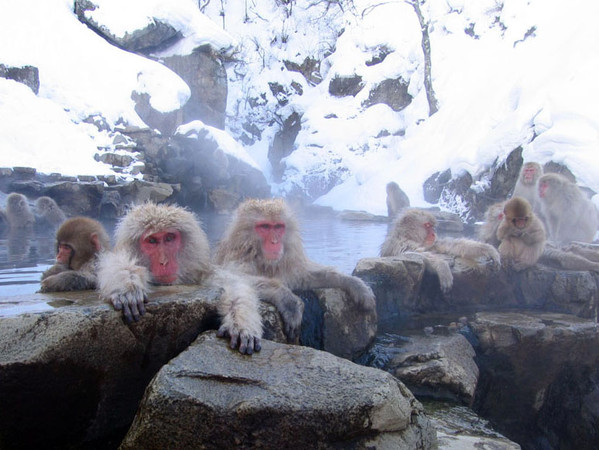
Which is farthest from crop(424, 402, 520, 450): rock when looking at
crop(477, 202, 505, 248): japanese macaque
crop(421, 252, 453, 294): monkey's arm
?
crop(477, 202, 505, 248): japanese macaque

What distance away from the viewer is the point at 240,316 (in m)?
2.11

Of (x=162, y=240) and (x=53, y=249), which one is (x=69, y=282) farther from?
(x=53, y=249)

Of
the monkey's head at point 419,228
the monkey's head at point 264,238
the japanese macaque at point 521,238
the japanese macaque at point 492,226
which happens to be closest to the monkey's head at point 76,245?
the monkey's head at point 264,238

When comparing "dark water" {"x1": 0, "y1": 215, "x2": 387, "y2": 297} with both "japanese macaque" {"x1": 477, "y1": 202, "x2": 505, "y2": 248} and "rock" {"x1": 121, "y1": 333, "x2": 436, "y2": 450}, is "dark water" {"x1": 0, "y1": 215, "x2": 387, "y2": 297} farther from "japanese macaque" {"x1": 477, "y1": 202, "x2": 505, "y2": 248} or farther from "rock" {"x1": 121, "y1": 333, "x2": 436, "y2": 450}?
"rock" {"x1": 121, "y1": 333, "x2": 436, "y2": 450}

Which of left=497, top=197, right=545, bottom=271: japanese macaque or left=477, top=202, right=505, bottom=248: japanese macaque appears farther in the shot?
left=477, top=202, right=505, bottom=248: japanese macaque

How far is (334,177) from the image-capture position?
62.0 feet

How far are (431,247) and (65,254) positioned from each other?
9.78 feet

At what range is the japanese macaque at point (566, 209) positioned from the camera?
633 cm

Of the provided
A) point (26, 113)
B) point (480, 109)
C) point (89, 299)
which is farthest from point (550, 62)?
point (89, 299)

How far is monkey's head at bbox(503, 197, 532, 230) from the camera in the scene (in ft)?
14.3

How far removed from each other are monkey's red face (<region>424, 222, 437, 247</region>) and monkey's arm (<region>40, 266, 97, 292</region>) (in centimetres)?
294

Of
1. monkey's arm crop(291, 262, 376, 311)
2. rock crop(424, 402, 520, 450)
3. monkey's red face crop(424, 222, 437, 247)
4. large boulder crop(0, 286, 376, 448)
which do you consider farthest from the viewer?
monkey's red face crop(424, 222, 437, 247)

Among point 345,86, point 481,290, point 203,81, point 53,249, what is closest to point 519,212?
point 481,290

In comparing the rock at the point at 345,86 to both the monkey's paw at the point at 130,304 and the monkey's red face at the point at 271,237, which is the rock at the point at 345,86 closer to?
the monkey's red face at the point at 271,237
